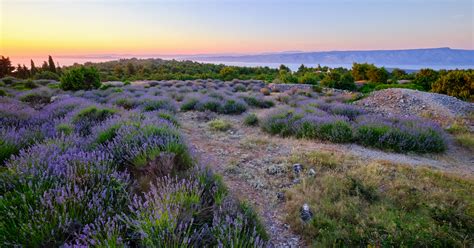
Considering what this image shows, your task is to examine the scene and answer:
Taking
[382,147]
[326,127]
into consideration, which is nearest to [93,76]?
[326,127]

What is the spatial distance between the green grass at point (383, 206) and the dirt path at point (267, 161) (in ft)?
0.81

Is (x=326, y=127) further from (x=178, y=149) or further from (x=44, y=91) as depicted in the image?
(x=44, y=91)

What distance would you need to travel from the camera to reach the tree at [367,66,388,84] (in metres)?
26.5

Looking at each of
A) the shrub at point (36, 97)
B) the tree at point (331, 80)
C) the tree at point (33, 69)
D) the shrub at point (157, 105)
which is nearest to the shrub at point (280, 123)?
the shrub at point (157, 105)

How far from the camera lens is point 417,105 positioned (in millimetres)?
11023

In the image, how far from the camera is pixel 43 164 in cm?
280

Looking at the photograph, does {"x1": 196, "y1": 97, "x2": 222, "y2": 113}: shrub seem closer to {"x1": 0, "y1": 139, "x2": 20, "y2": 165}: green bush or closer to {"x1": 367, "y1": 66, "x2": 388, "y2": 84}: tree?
{"x1": 0, "y1": 139, "x2": 20, "y2": 165}: green bush

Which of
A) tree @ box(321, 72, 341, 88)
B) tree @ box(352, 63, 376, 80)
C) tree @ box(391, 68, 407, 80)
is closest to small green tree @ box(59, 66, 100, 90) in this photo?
tree @ box(321, 72, 341, 88)

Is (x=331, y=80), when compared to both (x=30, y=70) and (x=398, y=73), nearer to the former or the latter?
(x=398, y=73)

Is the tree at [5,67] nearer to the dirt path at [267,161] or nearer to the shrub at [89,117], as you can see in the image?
the shrub at [89,117]

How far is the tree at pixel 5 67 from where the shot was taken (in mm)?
31797

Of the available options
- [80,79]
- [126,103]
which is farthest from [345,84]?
[80,79]

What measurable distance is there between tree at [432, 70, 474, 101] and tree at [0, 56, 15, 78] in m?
44.2

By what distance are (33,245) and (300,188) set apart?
300 cm
